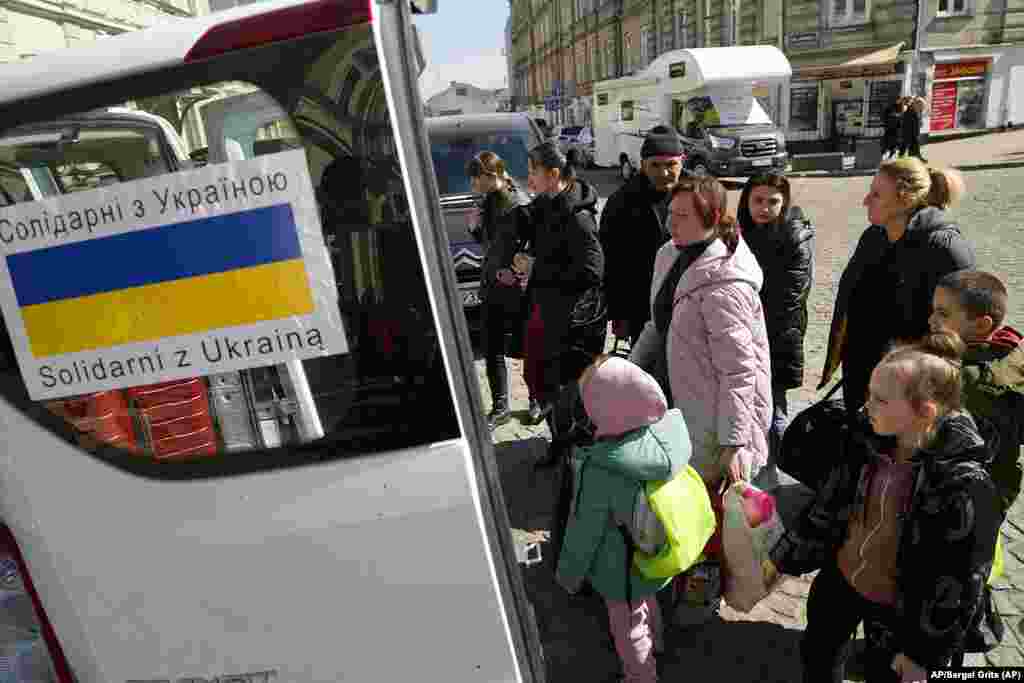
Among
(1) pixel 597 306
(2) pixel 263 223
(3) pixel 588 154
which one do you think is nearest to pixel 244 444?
(2) pixel 263 223

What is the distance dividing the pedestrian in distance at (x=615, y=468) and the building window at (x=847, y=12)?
29.3 metres

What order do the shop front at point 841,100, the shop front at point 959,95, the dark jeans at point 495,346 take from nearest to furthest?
the dark jeans at point 495,346
the shop front at point 841,100
the shop front at point 959,95

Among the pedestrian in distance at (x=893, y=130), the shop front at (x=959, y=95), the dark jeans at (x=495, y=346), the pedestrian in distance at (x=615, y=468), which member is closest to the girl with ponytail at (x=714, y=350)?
the pedestrian in distance at (x=615, y=468)

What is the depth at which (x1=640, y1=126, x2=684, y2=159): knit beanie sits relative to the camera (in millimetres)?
3914

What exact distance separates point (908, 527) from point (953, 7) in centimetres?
3052

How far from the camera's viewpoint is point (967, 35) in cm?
2536

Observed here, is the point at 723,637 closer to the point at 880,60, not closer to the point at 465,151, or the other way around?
the point at 465,151

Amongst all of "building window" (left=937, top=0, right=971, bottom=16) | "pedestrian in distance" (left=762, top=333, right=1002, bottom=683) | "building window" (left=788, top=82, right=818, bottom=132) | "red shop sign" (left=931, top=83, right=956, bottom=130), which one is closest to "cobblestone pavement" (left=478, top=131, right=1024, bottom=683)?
"pedestrian in distance" (left=762, top=333, right=1002, bottom=683)

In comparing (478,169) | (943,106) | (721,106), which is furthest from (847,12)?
(478,169)

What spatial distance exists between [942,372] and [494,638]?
4.37ft

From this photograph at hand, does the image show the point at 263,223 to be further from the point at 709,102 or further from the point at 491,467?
the point at 709,102

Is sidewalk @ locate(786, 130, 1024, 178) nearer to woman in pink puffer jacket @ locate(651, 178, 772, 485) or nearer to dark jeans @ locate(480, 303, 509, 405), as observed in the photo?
dark jeans @ locate(480, 303, 509, 405)

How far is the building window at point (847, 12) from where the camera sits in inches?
1027

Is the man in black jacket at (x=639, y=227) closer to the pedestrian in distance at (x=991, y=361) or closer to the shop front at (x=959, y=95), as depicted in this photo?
the pedestrian in distance at (x=991, y=361)
